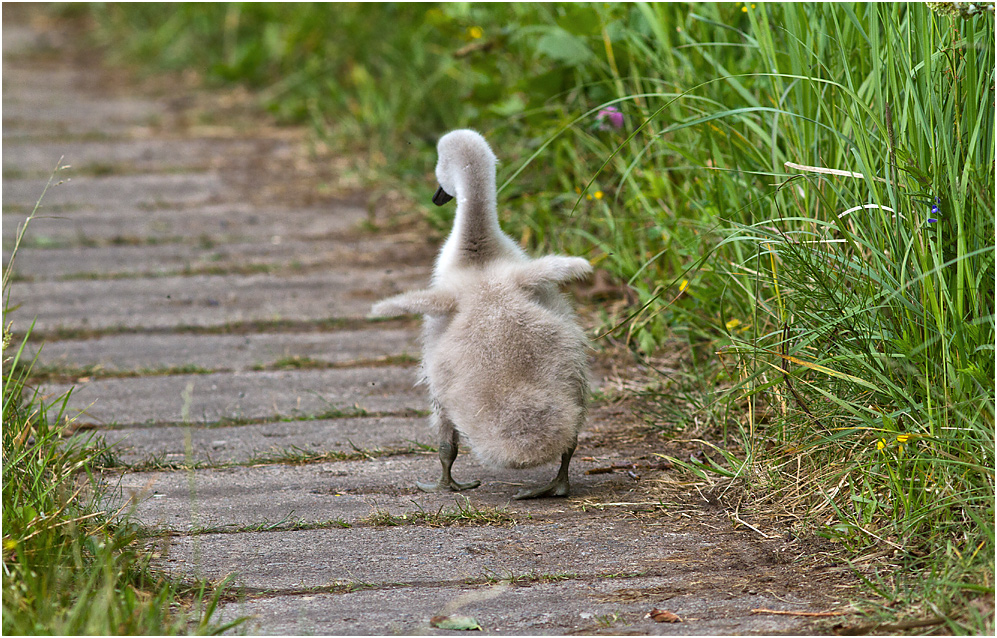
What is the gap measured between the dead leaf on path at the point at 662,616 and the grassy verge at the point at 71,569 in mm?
1048

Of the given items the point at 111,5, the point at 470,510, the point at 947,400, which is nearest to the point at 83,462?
the point at 470,510

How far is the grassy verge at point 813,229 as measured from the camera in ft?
9.32

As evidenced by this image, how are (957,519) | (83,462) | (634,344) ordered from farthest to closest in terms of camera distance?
(634,344) < (83,462) < (957,519)

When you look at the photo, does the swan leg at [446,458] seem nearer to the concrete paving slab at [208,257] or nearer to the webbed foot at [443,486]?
the webbed foot at [443,486]

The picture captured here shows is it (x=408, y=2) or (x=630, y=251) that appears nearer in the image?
(x=630, y=251)

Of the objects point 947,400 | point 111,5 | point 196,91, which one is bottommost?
point 947,400

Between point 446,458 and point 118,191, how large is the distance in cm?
429

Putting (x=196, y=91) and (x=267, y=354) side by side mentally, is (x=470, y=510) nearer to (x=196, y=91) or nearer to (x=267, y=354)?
(x=267, y=354)

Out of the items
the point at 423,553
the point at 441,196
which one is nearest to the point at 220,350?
A: the point at 441,196

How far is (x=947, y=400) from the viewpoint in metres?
2.82

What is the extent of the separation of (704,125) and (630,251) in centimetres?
85

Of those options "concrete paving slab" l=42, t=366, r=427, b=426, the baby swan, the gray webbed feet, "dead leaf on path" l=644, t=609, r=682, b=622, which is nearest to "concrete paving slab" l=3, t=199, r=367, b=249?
"concrete paving slab" l=42, t=366, r=427, b=426

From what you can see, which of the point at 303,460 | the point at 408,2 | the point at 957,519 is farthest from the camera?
the point at 408,2

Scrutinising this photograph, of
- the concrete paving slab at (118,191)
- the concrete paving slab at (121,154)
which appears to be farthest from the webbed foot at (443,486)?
the concrete paving slab at (121,154)
